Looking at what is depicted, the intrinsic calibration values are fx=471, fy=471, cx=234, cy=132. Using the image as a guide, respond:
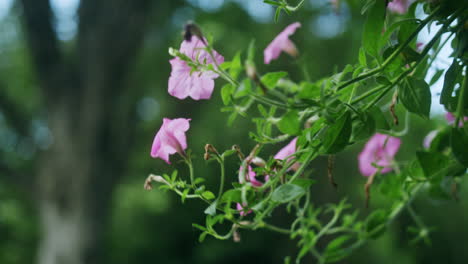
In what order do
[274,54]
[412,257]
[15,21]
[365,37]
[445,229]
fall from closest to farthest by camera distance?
[365,37] < [274,54] < [15,21] < [412,257] < [445,229]

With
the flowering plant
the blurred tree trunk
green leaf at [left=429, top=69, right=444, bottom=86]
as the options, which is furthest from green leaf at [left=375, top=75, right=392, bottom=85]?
the blurred tree trunk

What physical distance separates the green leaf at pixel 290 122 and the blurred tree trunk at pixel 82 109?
8.28 ft

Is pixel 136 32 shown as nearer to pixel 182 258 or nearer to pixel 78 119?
pixel 78 119

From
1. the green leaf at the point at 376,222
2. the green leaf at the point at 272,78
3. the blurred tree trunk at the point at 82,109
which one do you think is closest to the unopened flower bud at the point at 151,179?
the green leaf at the point at 272,78

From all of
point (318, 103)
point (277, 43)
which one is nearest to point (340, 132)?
point (318, 103)

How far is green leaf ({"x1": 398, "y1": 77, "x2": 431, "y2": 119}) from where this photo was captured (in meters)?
0.29

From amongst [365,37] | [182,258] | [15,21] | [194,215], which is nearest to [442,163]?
[365,37]

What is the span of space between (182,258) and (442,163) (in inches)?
208

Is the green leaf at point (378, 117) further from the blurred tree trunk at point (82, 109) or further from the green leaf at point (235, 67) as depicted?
the blurred tree trunk at point (82, 109)

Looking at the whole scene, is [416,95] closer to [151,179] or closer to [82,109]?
[151,179]

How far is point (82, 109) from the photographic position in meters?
2.75

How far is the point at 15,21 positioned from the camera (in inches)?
160

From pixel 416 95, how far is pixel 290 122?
0.10 metres

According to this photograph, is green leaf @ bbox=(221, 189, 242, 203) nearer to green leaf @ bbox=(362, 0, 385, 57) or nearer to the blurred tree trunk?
green leaf @ bbox=(362, 0, 385, 57)
